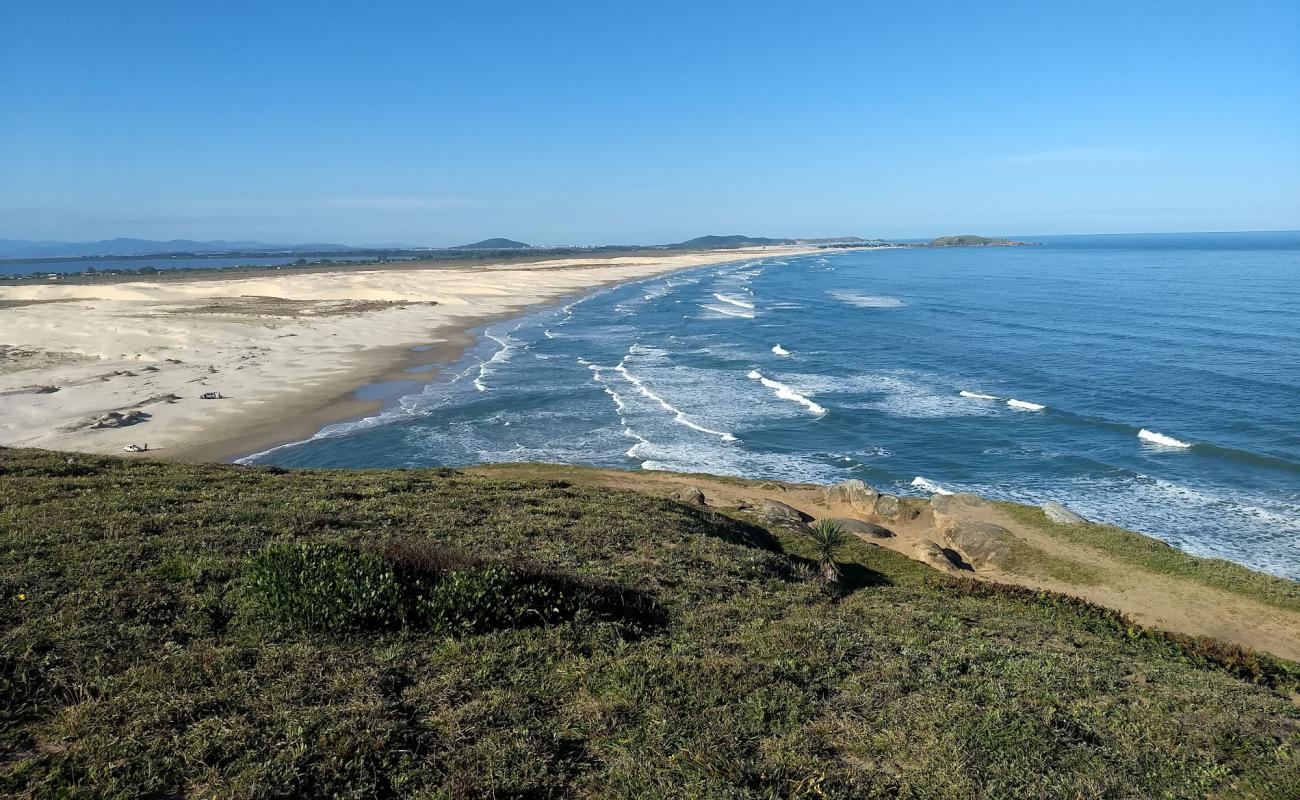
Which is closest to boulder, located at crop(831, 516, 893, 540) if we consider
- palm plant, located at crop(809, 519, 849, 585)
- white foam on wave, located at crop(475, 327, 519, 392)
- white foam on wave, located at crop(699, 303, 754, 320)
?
palm plant, located at crop(809, 519, 849, 585)

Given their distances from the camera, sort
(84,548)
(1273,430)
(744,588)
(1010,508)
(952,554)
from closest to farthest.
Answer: (84,548), (744,588), (952,554), (1010,508), (1273,430)

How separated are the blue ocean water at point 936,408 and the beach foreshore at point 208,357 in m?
4.88

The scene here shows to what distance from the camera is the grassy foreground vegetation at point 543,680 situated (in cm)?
662

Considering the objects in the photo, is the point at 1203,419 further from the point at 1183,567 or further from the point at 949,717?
the point at 949,717

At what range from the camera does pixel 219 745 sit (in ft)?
21.5

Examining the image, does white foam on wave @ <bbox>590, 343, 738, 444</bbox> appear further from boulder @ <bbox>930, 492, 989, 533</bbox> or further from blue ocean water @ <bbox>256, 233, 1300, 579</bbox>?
boulder @ <bbox>930, 492, 989, 533</bbox>

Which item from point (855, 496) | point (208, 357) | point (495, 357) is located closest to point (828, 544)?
point (855, 496)

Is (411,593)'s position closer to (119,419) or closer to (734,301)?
(119,419)

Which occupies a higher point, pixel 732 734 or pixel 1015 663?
pixel 732 734

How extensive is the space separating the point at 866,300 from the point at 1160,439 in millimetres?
63211

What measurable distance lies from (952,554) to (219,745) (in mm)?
19513

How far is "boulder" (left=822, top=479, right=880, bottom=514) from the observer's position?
24.4 m

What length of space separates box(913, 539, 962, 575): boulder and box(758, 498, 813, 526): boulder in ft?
11.5

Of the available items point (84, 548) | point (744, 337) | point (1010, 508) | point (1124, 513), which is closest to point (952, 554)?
point (1010, 508)
